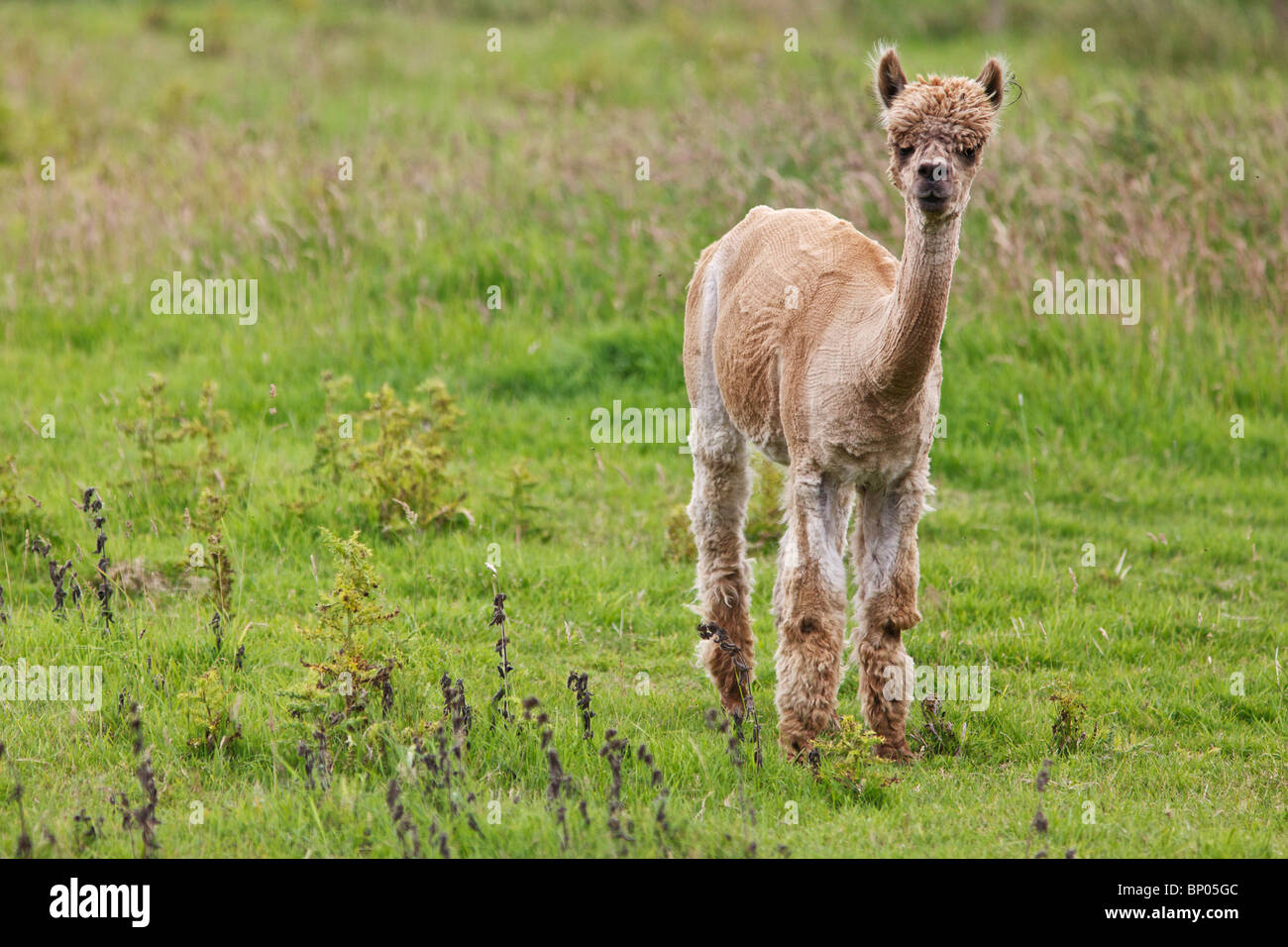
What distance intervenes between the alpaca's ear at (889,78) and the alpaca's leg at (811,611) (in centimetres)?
133

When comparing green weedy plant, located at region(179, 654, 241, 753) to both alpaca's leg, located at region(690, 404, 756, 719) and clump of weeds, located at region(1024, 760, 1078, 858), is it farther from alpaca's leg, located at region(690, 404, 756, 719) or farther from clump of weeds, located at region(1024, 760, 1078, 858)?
clump of weeds, located at region(1024, 760, 1078, 858)

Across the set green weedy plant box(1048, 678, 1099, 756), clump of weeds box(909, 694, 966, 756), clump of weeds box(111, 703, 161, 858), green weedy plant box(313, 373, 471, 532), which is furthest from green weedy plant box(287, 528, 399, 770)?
green weedy plant box(1048, 678, 1099, 756)

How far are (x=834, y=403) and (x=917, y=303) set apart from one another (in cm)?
56

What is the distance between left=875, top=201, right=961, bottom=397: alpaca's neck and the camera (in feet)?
14.3

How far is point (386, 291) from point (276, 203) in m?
1.51

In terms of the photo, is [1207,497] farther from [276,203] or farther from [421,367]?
[276,203]

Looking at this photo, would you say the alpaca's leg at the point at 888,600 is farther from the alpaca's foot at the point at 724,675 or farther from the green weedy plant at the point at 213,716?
the green weedy plant at the point at 213,716

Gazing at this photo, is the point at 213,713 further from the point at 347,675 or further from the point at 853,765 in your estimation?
the point at 853,765

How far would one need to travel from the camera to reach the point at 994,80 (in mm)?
4438

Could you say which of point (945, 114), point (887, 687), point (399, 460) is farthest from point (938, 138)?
point (399, 460)

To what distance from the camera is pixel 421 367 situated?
9320mm

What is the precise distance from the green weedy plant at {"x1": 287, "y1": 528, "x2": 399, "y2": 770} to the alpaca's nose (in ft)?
8.35

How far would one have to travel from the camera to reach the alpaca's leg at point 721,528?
5.80 m

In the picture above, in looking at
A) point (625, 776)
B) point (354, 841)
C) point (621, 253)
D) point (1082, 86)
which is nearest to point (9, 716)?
point (354, 841)
